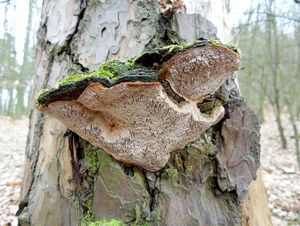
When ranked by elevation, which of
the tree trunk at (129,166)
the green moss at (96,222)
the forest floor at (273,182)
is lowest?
the forest floor at (273,182)

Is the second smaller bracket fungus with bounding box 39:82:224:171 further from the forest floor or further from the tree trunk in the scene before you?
the forest floor

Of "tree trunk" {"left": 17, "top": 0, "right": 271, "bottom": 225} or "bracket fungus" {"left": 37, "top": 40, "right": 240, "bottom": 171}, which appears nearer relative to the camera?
"bracket fungus" {"left": 37, "top": 40, "right": 240, "bottom": 171}

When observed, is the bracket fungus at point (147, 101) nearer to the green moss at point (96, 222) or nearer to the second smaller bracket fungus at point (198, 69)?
the second smaller bracket fungus at point (198, 69)

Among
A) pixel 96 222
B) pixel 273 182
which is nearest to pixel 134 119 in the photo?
pixel 96 222

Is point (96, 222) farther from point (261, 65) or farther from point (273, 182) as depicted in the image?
point (261, 65)

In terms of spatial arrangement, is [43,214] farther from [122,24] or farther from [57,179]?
[122,24]

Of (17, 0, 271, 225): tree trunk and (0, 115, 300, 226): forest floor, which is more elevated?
(17, 0, 271, 225): tree trunk

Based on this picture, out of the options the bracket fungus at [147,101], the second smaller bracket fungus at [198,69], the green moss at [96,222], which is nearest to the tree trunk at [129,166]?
the green moss at [96,222]

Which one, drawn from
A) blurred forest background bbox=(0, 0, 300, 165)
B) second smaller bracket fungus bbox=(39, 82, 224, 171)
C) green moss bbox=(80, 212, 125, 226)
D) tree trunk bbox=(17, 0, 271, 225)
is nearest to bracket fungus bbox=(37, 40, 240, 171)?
second smaller bracket fungus bbox=(39, 82, 224, 171)
